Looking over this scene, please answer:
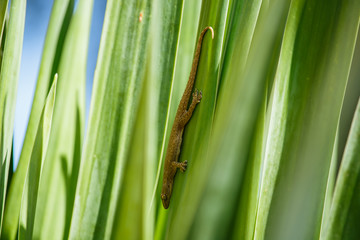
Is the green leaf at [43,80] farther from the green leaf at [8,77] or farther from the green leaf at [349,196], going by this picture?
the green leaf at [349,196]

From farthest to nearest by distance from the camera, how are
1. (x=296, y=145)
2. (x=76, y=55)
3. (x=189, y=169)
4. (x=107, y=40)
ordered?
(x=76, y=55), (x=107, y=40), (x=189, y=169), (x=296, y=145)

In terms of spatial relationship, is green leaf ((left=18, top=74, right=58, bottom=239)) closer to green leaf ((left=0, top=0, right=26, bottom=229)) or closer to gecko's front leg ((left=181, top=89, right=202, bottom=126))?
green leaf ((left=0, top=0, right=26, bottom=229))

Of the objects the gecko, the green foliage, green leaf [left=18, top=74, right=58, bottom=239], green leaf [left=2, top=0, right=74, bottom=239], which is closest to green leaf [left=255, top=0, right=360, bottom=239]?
the green foliage

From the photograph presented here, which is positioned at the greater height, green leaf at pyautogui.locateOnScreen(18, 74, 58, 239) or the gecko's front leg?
the gecko's front leg

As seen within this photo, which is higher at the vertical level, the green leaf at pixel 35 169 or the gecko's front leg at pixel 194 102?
the gecko's front leg at pixel 194 102

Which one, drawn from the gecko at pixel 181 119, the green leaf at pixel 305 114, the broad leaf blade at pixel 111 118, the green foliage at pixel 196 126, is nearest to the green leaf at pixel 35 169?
the green foliage at pixel 196 126

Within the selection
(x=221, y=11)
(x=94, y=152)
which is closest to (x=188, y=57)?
(x=221, y=11)

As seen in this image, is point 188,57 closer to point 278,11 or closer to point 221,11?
point 221,11
